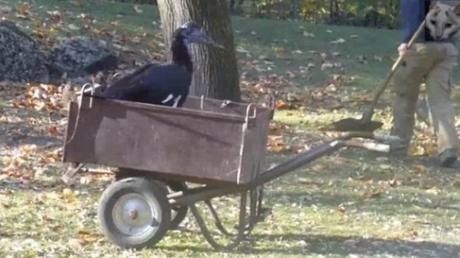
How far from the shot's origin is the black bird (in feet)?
24.9

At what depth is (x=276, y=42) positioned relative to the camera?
18.5 m

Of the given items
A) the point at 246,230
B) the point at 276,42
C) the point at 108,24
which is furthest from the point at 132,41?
the point at 246,230

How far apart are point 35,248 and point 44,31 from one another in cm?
890

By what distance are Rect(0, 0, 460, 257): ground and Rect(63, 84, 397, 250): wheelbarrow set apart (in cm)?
21

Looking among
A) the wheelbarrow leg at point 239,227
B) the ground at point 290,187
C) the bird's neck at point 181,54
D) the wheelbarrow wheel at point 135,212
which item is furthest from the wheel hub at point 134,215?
the bird's neck at point 181,54

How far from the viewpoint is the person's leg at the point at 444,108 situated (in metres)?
10.9

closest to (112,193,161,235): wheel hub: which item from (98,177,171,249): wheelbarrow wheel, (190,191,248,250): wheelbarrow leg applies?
(98,177,171,249): wheelbarrow wheel

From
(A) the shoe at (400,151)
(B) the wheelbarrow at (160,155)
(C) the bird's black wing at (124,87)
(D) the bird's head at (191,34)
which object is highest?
(D) the bird's head at (191,34)

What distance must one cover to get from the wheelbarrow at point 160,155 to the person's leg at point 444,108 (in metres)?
3.37

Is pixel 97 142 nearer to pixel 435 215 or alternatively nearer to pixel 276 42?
pixel 435 215

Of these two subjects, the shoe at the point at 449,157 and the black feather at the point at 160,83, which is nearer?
the black feather at the point at 160,83

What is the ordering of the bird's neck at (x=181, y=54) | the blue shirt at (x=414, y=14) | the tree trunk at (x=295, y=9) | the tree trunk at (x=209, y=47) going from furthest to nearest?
the tree trunk at (x=295, y=9) < the tree trunk at (x=209, y=47) < the blue shirt at (x=414, y=14) < the bird's neck at (x=181, y=54)

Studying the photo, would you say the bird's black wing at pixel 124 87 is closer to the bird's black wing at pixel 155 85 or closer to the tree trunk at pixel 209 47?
the bird's black wing at pixel 155 85

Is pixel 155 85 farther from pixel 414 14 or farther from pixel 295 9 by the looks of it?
pixel 295 9
